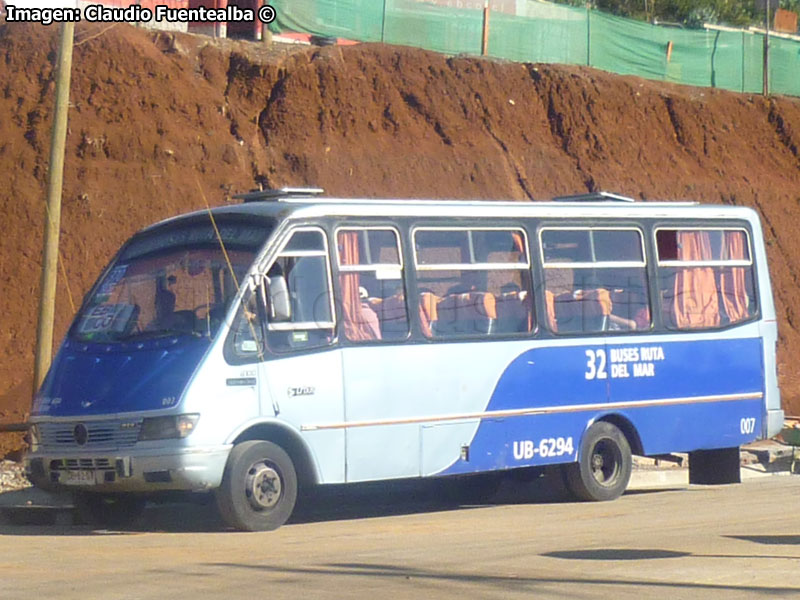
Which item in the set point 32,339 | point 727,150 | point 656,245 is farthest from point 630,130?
point 656,245

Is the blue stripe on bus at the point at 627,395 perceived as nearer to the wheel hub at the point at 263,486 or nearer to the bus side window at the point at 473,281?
the bus side window at the point at 473,281

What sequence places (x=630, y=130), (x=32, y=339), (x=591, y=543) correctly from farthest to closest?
(x=630, y=130) < (x=32, y=339) < (x=591, y=543)

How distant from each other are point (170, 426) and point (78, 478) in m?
0.98

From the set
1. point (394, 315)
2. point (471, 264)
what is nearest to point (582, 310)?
point (471, 264)

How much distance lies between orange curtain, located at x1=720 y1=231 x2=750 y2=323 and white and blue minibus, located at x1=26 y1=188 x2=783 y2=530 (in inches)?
1.0

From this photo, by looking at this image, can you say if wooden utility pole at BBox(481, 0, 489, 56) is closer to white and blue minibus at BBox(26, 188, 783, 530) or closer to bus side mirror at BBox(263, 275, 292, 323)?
white and blue minibus at BBox(26, 188, 783, 530)

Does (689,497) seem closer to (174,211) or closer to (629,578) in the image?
(629,578)

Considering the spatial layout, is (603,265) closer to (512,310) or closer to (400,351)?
(512,310)

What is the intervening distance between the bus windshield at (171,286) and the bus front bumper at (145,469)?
1024 mm

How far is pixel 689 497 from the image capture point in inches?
590

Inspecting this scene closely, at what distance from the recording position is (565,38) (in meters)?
33.2

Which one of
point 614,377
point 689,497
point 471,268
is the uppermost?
point 471,268

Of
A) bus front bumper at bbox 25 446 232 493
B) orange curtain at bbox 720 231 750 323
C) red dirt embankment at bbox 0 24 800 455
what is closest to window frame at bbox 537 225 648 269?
orange curtain at bbox 720 231 750 323

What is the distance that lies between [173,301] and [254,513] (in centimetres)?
192
